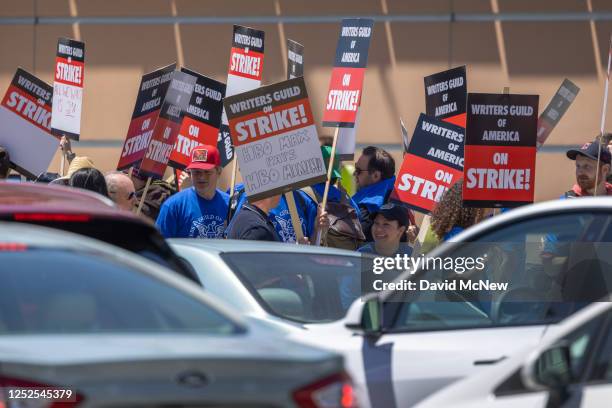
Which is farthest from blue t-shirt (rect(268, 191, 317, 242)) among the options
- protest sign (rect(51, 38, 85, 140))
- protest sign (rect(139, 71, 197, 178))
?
protest sign (rect(51, 38, 85, 140))

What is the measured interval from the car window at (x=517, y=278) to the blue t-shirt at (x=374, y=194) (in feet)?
16.7

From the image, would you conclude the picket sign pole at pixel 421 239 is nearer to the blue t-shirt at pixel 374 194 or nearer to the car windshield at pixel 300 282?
the blue t-shirt at pixel 374 194

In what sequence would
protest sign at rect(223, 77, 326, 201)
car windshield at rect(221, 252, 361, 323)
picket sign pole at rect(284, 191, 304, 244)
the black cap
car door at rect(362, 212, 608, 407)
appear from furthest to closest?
protest sign at rect(223, 77, 326, 201) < picket sign pole at rect(284, 191, 304, 244) < the black cap < car windshield at rect(221, 252, 361, 323) < car door at rect(362, 212, 608, 407)

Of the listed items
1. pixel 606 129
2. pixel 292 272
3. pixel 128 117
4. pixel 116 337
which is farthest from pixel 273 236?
pixel 128 117

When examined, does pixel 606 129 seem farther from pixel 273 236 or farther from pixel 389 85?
pixel 273 236

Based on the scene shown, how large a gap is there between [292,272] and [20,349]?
3.21 metres

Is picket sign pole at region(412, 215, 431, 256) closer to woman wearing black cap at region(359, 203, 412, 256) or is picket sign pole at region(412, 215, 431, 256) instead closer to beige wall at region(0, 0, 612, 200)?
woman wearing black cap at region(359, 203, 412, 256)

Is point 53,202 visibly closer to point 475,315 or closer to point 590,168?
point 475,315

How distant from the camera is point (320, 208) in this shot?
9656 millimetres

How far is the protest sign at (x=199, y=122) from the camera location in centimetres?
1149

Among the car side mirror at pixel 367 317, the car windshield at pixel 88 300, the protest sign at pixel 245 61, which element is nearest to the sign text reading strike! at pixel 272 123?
the protest sign at pixel 245 61

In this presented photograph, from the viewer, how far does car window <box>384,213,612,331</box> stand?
16.9ft

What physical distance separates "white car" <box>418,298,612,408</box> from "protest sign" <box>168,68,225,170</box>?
762cm

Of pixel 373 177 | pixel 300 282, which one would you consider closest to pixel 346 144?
pixel 373 177
